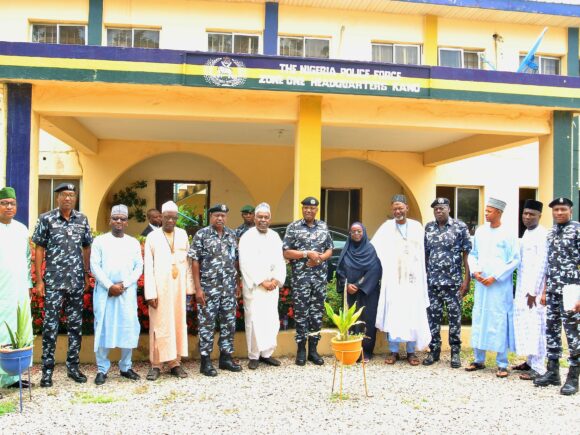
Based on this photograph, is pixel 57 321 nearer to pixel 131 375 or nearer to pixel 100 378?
pixel 100 378

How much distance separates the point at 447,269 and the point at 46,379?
4.16 m

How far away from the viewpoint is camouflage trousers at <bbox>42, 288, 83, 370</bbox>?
A: 5.13m

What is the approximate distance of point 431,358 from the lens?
619cm

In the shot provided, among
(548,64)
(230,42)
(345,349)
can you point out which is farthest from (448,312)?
(548,64)

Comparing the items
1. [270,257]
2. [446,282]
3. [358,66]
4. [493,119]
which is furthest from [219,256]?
[493,119]

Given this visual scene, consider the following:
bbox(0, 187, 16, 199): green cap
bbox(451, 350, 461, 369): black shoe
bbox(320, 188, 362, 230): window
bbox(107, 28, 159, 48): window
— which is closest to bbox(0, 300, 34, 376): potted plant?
bbox(0, 187, 16, 199): green cap

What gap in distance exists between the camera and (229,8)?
11539mm

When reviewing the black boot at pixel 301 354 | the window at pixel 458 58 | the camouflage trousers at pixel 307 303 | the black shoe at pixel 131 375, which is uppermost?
the window at pixel 458 58

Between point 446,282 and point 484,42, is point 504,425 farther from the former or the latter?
point 484,42

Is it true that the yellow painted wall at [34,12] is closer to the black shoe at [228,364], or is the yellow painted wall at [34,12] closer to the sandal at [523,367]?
the black shoe at [228,364]

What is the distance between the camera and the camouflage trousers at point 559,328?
16.6 feet

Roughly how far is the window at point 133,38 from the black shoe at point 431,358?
8.64 meters

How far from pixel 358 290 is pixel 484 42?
28.8 ft

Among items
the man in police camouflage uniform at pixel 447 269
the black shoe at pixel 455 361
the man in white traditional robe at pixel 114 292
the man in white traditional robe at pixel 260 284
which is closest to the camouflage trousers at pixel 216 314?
the man in white traditional robe at pixel 260 284
